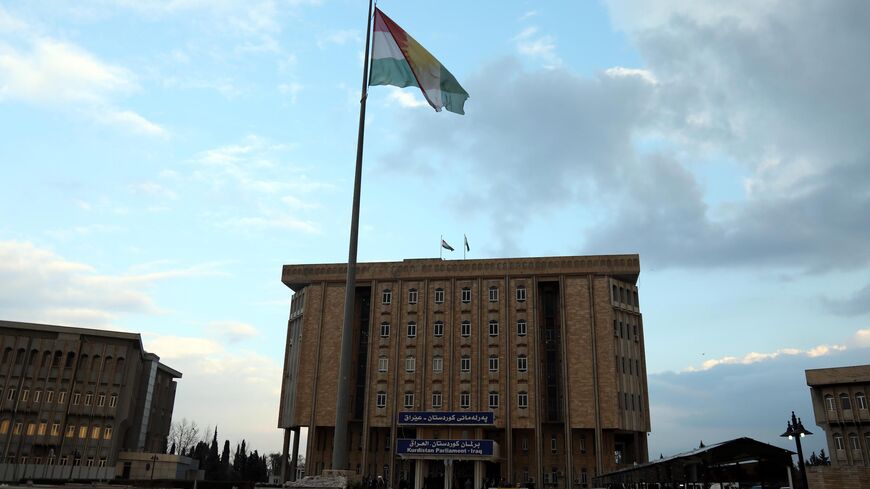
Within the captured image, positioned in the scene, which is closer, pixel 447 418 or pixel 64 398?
pixel 447 418

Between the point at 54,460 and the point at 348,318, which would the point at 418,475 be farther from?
the point at 348,318

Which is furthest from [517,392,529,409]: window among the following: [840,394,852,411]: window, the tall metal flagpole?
the tall metal flagpole

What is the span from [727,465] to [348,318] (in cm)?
1833

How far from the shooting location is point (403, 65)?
87.8ft

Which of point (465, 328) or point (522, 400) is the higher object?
point (465, 328)

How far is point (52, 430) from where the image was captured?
79.1 m

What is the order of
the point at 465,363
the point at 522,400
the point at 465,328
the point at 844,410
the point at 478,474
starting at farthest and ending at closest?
the point at 465,328, the point at 465,363, the point at 522,400, the point at 844,410, the point at 478,474

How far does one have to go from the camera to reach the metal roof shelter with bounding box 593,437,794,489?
21.7m

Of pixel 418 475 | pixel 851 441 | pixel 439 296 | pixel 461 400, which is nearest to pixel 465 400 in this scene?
pixel 461 400

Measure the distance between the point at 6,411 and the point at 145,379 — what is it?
57.0 ft

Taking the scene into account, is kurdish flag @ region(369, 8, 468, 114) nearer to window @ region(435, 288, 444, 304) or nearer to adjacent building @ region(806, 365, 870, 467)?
window @ region(435, 288, 444, 304)

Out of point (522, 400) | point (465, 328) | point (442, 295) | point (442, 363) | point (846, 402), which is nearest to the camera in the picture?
point (846, 402)

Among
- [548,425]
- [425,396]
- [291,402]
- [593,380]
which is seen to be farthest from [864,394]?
[291,402]

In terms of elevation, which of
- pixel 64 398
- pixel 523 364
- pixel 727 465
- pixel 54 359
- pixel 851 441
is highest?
pixel 54 359
